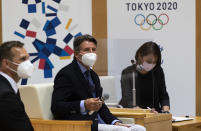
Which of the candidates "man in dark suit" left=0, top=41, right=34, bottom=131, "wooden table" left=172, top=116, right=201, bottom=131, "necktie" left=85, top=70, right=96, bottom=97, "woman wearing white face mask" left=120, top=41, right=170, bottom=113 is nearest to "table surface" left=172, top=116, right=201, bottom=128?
"wooden table" left=172, top=116, right=201, bottom=131

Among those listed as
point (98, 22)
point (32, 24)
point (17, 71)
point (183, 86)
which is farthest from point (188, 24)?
point (17, 71)

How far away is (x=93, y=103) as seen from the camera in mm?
4102

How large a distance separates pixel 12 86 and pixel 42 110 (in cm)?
110

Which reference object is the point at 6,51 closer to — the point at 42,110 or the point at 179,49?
the point at 42,110

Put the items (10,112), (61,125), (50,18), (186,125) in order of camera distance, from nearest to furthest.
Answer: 1. (10,112)
2. (61,125)
3. (186,125)
4. (50,18)

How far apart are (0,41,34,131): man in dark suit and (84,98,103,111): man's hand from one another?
79 centimetres

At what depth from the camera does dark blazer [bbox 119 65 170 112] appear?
5133 mm

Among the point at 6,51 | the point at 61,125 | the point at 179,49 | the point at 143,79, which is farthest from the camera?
the point at 179,49

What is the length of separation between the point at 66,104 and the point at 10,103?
3.89 feet

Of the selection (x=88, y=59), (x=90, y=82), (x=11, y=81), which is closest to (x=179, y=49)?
(x=90, y=82)

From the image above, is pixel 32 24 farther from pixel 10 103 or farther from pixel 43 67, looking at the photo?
pixel 10 103

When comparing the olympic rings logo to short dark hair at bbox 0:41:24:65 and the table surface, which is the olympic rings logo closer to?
the table surface

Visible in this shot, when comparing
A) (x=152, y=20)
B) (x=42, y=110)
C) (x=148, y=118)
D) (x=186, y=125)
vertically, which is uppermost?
(x=152, y=20)

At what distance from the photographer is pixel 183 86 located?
6578 mm
